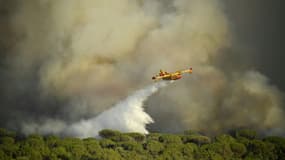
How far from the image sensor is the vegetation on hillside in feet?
116

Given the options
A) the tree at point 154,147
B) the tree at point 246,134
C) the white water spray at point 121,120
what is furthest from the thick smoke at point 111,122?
the tree at point 246,134

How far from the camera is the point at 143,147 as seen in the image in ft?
121

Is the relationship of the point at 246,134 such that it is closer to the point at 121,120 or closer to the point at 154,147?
the point at 154,147

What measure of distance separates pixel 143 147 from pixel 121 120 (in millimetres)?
1908

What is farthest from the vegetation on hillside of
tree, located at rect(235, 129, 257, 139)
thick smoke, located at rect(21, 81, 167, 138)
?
thick smoke, located at rect(21, 81, 167, 138)

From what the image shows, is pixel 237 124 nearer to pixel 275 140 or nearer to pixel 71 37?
pixel 275 140

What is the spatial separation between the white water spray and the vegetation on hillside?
56 cm

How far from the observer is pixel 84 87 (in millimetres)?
38094

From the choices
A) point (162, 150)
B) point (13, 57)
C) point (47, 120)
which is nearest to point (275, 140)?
point (162, 150)

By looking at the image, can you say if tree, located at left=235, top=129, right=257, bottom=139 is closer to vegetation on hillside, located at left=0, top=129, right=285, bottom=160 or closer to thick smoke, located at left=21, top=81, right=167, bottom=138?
vegetation on hillside, located at left=0, top=129, right=285, bottom=160

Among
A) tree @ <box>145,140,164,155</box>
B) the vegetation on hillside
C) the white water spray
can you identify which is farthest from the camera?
the white water spray

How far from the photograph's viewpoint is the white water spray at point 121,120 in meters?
37.1

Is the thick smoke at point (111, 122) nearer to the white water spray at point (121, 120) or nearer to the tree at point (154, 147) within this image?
the white water spray at point (121, 120)

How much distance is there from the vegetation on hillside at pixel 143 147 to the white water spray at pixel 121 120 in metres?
0.56
